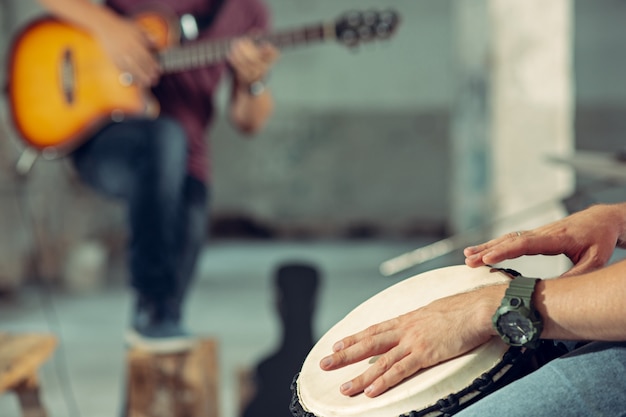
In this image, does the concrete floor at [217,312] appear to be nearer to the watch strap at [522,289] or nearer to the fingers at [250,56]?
the fingers at [250,56]

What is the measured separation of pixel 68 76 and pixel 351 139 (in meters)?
4.72

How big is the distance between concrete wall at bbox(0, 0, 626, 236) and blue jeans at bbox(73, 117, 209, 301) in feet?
16.0

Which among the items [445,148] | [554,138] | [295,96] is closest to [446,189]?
[445,148]

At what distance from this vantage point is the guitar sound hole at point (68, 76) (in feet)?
10.2

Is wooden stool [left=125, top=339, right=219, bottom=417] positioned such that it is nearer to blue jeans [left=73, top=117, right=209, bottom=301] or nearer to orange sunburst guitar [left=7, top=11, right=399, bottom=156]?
blue jeans [left=73, top=117, right=209, bottom=301]

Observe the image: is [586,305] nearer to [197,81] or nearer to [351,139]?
[197,81]

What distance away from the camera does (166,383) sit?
2.74 meters

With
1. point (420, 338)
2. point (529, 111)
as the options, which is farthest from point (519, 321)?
point (529, 111)

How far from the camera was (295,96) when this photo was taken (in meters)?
7.68

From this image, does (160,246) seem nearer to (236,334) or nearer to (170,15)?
(170,15)

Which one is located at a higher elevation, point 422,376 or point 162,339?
point 422,376

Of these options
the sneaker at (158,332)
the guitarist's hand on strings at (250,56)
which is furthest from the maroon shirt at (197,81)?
the sneaker at (158,332)

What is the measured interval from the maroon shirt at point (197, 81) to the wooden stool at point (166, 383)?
600 millimetres

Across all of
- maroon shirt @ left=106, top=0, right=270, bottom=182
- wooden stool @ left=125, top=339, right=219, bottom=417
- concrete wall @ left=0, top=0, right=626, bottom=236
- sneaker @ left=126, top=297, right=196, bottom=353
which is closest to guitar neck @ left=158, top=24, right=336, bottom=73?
maroon shirt @ left=106, top=0, right=270, bottom=182
